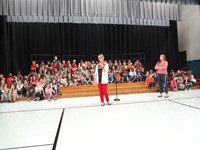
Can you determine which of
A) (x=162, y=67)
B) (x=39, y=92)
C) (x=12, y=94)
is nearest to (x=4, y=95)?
(x=12, y=94)

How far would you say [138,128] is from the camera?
9.07ft

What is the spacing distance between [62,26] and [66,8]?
9.62 feet

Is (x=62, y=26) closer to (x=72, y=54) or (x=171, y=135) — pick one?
(x=72, y=54)

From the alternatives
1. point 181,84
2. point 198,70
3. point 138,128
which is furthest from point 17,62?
point 198,70

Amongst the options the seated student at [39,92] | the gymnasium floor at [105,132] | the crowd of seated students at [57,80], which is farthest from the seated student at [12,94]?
the gymnasium floor at [105,132]

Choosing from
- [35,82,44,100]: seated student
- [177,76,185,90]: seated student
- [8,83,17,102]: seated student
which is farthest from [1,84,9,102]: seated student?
[177,76,185,90]: seated student

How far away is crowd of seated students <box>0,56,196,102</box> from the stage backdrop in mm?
1856

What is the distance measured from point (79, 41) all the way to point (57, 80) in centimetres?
514

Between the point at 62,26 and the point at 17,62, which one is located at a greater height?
the point at 62,26

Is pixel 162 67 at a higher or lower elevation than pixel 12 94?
higher

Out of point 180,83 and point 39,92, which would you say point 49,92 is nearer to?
point 39,92

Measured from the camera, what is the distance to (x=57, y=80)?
8141 millimetres

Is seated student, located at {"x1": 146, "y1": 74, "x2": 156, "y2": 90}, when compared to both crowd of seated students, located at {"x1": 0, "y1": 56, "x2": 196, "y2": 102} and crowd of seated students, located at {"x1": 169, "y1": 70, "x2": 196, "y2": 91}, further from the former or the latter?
crowd of seated students, located at {"x1": 169, "y1": 70, "x2": 196, "y2": 91}

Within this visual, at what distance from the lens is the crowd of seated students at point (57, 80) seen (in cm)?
686
